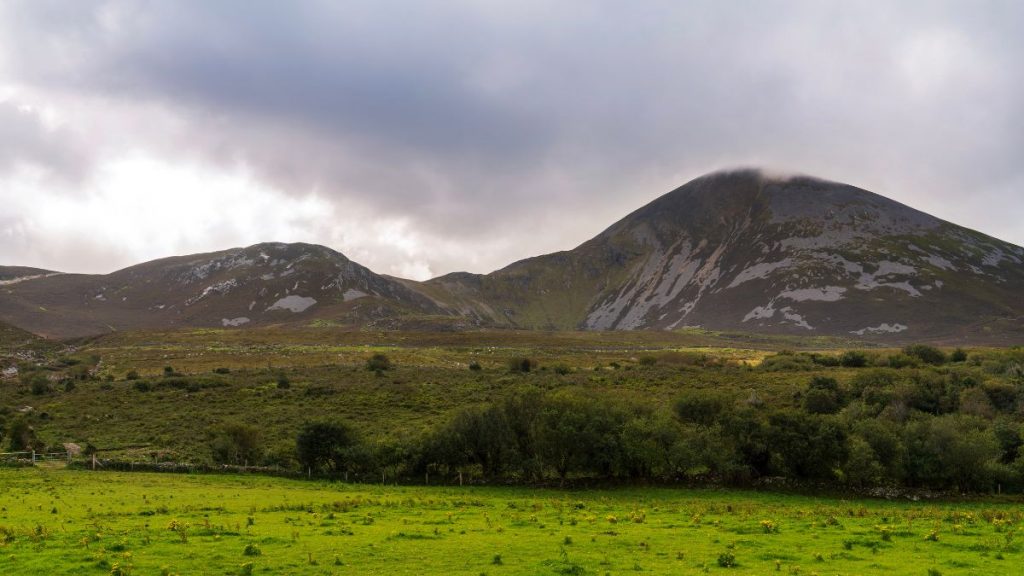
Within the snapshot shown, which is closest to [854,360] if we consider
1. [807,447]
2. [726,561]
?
[807,447]

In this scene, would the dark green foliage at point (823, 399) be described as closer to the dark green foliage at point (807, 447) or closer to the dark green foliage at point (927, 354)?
the dark green foliage at point (807, 447)

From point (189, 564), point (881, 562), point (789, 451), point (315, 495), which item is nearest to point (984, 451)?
point (789, 451)

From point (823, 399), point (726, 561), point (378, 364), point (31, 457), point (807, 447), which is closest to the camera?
point (726, 561)

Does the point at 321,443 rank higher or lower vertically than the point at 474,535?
lower

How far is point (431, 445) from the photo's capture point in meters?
50.8

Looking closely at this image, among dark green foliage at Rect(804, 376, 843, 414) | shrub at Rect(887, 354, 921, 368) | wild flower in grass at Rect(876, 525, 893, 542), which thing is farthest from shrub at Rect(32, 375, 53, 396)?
shrub at Rect(887, 354, 921, 368)

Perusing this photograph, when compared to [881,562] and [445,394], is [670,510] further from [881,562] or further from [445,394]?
[445,394]

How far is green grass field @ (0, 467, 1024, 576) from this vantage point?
18516 mm

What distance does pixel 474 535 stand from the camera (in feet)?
79.5

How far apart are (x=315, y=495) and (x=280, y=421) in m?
40.1

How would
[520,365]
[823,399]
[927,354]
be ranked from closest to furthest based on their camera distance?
1. [823,399]
2. [927,354]
3. [520,365]

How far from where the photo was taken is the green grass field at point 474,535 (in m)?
18.5

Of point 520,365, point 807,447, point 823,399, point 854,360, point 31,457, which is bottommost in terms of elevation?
point 31,457

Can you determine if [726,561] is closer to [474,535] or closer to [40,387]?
[474,535]
